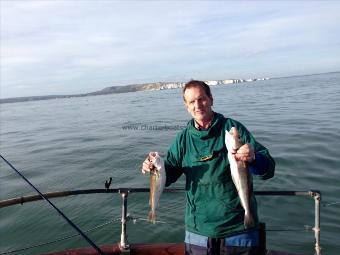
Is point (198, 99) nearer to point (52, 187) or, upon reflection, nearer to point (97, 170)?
point (52, 187)

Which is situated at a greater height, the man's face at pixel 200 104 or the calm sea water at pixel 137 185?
the man's face at pixel 200 104

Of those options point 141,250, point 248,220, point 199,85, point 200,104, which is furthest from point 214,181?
point 141,250

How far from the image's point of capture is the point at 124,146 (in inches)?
961

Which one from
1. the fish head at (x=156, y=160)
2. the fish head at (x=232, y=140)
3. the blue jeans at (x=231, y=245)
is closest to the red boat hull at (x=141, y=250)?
the blue jeans at (x=231, y=245)

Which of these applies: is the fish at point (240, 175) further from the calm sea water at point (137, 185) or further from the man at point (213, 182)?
the calm sea water at point (137, 185)

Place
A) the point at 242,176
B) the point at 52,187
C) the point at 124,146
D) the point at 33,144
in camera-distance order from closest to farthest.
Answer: the point at 242,176
the point at 52,187
the point at 124,146
the point at 33,144

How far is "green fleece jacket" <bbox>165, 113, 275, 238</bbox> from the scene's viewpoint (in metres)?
3.84

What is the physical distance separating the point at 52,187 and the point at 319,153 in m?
11.7

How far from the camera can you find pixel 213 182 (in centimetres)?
388

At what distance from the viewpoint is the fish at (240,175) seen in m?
3.54

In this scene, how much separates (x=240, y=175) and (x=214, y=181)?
334 mm

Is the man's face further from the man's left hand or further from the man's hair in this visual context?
the man's left hand

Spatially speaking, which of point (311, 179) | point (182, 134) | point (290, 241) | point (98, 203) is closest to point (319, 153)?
point (311, 179)

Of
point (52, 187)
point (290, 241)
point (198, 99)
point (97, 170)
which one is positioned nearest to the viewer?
point (198, 99)
